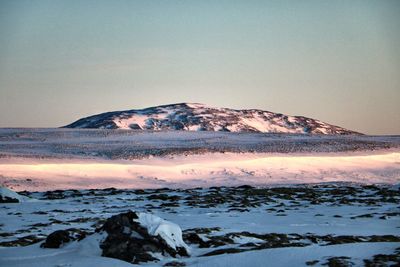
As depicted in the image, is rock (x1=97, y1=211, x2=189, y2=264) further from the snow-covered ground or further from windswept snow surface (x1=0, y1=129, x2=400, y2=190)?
windswept snow surface (x1=0, y1=129, x2=400, y2=190)

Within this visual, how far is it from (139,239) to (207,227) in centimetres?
457

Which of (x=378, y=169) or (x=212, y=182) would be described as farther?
(x=378, y=169)

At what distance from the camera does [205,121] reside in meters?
144

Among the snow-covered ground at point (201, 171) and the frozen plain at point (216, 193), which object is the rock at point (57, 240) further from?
the snow-covered ground at point (201, 171)

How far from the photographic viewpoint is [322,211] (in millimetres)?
18344

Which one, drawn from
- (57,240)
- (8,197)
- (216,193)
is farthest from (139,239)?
(216,193)

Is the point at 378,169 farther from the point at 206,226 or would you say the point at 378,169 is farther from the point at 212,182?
the point at 206,226

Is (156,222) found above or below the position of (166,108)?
below

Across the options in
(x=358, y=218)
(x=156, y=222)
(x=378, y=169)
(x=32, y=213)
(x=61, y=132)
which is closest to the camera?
(x=156, y=222)

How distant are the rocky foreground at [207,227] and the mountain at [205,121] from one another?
103 metres

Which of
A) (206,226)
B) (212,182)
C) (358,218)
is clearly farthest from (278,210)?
(212,182)

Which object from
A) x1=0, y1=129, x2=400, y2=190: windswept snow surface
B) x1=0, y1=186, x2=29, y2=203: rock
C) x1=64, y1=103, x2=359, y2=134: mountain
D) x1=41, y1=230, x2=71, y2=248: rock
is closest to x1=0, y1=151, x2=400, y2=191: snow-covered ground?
x1=0, y1=129, x2=400, y2=190: windswept snow surface

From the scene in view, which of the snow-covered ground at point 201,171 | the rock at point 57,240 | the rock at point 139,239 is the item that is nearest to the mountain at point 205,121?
the snow-covered ground at point 201,171

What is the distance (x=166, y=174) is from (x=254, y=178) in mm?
5099
